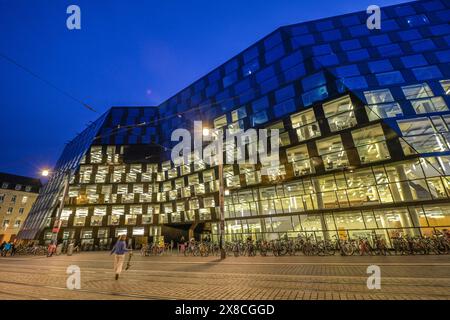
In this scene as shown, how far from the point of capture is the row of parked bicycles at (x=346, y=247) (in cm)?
1295

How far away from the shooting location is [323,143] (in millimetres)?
21891

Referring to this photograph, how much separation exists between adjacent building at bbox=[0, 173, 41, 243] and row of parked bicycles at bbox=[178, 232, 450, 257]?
2234 inches

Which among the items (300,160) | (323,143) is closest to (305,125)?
(323,143)

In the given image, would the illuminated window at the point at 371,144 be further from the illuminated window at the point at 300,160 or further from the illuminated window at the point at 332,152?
the illuminated window at the point at 300,160

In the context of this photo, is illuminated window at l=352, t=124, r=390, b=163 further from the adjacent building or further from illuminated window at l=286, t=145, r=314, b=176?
the adjacent building

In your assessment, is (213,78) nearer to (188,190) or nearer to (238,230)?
(188,190)

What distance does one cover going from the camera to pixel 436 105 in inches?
710

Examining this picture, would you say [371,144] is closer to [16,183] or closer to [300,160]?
[300,160]

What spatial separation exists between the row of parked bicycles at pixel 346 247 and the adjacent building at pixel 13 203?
56.7m

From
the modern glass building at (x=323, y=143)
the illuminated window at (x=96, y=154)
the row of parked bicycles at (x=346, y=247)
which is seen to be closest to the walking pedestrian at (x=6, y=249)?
the modern glass building at (x=323, y=143)

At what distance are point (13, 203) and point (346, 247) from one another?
72.2m

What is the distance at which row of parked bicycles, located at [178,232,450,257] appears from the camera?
13.0 meters
